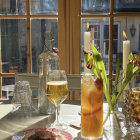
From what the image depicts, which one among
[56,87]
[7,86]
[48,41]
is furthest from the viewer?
[7,86]

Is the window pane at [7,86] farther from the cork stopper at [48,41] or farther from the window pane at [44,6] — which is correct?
the cork stopper at [48,41]

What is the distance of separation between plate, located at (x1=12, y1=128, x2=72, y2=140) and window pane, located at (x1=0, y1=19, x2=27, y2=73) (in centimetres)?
137

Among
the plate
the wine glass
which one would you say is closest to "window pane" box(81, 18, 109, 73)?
the wine glass

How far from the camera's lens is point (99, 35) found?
80.7 inches

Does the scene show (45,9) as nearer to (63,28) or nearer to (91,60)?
(63,28)

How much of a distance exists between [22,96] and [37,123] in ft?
0.71

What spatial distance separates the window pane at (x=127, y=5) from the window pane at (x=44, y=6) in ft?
1.59

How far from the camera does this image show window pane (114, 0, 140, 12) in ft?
6.51

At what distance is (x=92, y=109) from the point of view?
0.79 m

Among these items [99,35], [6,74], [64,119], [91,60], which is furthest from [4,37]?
[91,60]

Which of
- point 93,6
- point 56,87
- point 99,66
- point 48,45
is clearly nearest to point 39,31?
point 93,6

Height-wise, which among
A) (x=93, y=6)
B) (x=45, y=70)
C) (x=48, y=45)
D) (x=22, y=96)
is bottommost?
(x=22, y=96)

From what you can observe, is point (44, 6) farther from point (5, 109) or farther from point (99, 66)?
point (99, 66)

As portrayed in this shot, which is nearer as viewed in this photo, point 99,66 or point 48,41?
point 99,66
